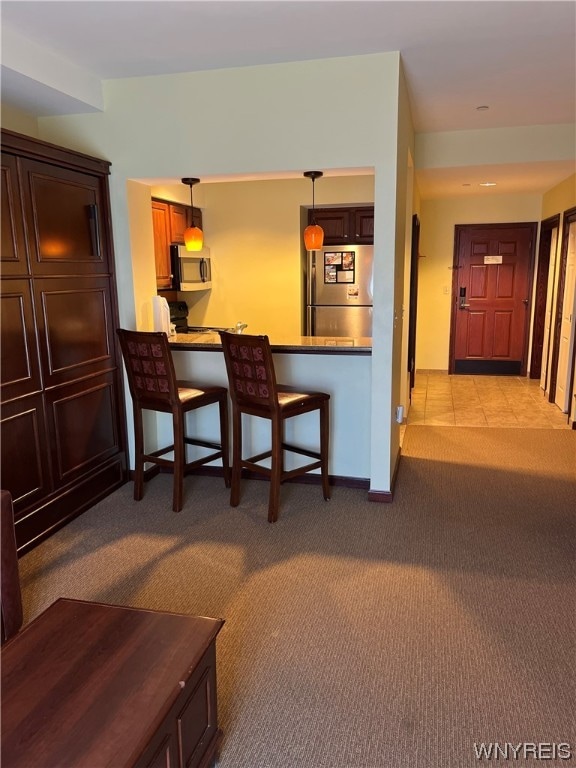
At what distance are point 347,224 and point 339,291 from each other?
2.25 ft

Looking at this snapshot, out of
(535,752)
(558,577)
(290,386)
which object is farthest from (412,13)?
(535,752)

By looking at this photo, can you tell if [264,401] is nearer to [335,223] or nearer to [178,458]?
[178,458]

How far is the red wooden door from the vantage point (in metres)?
7.02

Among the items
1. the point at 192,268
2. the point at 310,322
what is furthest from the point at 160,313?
the point at 310,322

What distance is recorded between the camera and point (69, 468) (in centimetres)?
316

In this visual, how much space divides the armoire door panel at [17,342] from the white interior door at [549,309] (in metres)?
5.38

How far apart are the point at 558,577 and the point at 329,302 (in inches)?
146

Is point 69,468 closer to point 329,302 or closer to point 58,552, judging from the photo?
point 58,552

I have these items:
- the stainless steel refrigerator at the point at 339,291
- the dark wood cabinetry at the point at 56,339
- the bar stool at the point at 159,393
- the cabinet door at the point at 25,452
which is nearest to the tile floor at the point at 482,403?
the stainless steel refrigerator at the point at 339,291

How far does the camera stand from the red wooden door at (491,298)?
7023mm

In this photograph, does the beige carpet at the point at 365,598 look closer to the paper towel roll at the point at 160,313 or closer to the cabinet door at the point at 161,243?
the paper towel roll at the point at 160,313

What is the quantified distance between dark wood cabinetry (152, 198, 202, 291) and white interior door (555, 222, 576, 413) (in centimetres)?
371

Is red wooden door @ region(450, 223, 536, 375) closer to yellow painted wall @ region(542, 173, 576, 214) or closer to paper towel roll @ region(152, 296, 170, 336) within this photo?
yellow painted wall @ region(542, 173, 576, 214)

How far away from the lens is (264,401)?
123 inches
